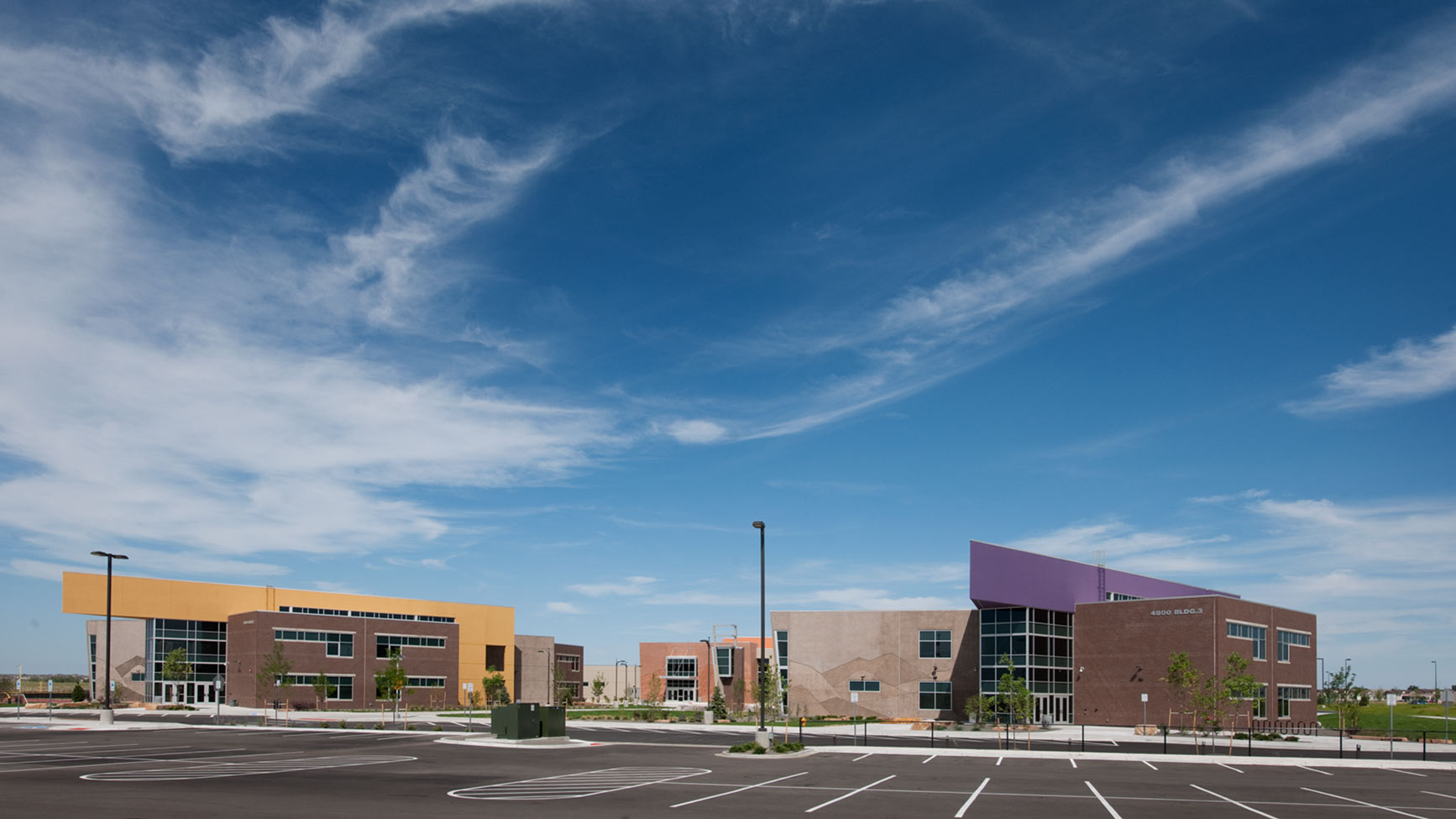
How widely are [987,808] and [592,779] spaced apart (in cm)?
1098

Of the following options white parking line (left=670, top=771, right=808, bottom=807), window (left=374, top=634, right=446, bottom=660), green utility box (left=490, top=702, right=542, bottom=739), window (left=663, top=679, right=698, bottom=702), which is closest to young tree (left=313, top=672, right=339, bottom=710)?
window (left=374, top=634, right=446, bottom=660)

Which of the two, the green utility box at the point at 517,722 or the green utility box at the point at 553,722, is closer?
the green utility box at the point at 517,722

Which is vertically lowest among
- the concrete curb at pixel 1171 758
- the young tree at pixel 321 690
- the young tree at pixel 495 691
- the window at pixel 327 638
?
the young tree at pixel 495 691

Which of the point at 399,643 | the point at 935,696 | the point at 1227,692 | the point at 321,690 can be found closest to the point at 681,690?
the point at 399,643

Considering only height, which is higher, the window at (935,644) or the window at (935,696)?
the window at (935,644)

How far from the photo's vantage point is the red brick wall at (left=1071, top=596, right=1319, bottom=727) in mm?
63062

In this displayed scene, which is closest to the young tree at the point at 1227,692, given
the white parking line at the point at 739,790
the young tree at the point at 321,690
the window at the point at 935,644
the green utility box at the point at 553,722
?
the window at the point at 935,644

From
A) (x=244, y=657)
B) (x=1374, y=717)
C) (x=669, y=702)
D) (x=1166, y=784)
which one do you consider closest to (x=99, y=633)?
(x=244, y=657)

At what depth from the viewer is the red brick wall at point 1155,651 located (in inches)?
2483

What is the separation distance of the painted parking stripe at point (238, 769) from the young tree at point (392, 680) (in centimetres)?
4420

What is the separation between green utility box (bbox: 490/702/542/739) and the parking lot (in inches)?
89.0

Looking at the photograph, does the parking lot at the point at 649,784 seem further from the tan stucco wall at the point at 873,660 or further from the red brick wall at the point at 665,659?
the red brick wall at the point at 665,659

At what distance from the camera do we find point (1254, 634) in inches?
2633

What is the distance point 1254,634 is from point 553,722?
151 feet
